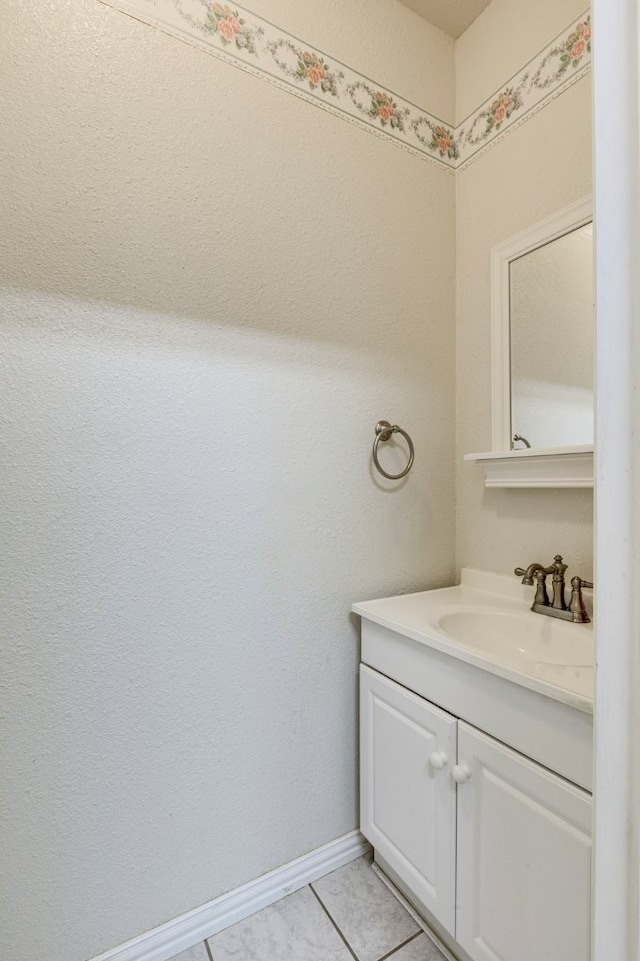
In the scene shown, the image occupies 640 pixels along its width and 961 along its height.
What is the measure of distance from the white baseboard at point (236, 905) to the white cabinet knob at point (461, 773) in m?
0.55

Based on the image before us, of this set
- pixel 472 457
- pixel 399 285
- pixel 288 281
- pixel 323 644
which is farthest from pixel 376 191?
pixel 323 644

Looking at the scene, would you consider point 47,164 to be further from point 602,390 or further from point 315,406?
point 602,390

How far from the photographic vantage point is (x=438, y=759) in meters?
0.91

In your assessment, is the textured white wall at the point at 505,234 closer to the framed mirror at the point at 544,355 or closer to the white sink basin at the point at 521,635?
the framed mirror at the point at 544,355

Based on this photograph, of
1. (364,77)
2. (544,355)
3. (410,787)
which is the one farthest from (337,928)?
(364,77)

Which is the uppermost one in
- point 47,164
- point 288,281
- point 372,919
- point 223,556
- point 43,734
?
point 47,164

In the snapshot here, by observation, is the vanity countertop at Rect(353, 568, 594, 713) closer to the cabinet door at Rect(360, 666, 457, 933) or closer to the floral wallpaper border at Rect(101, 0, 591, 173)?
the cabinet door at Rect(360, 666, 457, 933)

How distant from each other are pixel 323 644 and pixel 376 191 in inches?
51.3

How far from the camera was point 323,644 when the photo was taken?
1164 mm

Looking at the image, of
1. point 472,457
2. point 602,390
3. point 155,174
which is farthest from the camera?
point 472,457

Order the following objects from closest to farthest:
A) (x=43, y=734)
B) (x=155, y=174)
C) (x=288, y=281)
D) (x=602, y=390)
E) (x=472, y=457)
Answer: (x=602, y=390) < (x=43, y=734) < (x=155, y=174) < (x=288, y=281) < (x=472, y=457)

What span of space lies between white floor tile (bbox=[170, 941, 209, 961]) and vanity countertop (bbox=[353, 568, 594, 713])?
82 cm

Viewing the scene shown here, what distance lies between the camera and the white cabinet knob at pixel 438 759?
908mm

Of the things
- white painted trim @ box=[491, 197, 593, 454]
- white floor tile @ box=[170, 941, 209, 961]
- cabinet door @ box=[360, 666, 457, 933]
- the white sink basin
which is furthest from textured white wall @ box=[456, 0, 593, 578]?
white floor tile @ box=[170, 941, 209, 961]
